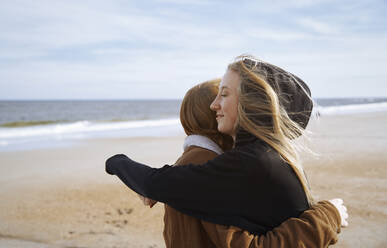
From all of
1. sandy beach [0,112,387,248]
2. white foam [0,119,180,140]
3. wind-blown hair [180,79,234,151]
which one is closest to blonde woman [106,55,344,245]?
wind-blown hair [180,79,234,151]

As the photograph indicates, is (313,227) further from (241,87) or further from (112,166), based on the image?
(112,166)

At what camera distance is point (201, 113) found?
199 centimetres

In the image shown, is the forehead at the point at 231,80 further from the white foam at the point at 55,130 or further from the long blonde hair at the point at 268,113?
the white foam at the point at 55,130

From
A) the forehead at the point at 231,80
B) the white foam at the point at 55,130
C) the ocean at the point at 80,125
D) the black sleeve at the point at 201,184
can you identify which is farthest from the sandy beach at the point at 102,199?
the white foam at the point at 55,130

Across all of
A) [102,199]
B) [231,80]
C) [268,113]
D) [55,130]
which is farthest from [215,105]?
[55,130]

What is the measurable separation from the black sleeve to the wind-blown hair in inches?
15.6

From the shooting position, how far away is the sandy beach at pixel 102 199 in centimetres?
460

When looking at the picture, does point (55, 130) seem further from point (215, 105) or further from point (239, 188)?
point (239, 188)

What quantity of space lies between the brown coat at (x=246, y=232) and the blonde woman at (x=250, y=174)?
0.04m

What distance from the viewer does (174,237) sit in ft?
5.86

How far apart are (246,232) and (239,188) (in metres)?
0.19

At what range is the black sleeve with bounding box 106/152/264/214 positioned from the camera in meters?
1.56

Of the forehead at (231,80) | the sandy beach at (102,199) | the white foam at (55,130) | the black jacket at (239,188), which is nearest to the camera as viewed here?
the black jacket at (239,188)

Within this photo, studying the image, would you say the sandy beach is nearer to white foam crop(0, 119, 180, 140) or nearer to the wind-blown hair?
the wind-blown hair
